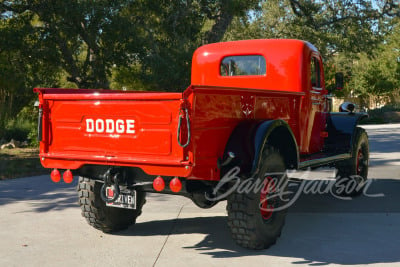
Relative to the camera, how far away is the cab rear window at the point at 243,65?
679 centimetres

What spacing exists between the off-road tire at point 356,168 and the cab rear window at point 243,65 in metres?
1.92

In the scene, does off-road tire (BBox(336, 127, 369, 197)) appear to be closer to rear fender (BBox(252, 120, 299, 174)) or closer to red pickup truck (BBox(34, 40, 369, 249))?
red pickup truck (BBox(34, 40, 369, 249))

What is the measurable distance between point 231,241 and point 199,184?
93cm

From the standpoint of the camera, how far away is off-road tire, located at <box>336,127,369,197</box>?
302 inches

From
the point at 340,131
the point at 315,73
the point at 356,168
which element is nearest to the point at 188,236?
the point at 315,73

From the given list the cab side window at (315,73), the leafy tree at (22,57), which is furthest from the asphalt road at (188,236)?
the leafy tree at (22,57)

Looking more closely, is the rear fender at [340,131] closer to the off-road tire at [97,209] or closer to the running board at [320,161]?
the running board at [320,161]

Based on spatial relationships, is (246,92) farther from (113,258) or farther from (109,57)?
(109,57)

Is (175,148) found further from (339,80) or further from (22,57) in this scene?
(22,57)

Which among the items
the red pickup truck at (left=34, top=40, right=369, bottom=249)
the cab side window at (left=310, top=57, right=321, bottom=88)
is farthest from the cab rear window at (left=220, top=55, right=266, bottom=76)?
the red pickup truck at (left=34, top=40, right=369, bottom=249)

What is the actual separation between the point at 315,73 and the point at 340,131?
1097mm

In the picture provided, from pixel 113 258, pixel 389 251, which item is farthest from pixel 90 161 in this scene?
pixel 389 251

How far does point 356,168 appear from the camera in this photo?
790 cm

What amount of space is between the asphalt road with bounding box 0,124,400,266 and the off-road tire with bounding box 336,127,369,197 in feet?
0.74
